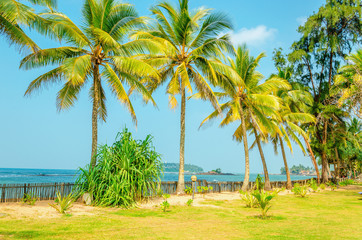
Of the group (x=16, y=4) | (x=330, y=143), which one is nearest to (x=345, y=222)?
(x=16, y=4)

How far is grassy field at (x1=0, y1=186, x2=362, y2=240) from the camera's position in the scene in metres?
6.83

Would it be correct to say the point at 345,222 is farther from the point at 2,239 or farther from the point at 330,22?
the point at 330,22

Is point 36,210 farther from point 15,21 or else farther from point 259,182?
point 259,182

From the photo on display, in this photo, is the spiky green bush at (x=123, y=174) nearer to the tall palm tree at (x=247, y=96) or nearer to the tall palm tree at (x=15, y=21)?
the tall palm tree at (x=15, y=21)

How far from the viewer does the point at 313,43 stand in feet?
94.1

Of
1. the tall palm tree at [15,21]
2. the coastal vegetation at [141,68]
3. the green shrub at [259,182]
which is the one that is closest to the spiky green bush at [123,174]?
the coastal vegetation at [141,68]

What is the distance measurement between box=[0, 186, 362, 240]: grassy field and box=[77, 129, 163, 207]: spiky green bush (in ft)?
3.16

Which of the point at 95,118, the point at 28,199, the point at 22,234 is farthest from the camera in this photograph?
the point at 95,118

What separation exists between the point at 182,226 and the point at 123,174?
13.0 ft

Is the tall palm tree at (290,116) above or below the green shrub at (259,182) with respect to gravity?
above

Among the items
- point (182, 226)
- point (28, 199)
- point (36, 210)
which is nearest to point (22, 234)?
point (36, 210)

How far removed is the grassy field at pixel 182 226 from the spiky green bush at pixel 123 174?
3.16ft

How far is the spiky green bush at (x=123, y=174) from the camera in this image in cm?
1123

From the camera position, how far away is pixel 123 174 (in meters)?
11.3
